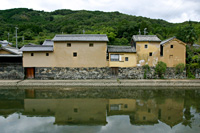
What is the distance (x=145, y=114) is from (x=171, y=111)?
185 centimetres

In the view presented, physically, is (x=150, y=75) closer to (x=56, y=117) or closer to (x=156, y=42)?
(x=156, y=42)

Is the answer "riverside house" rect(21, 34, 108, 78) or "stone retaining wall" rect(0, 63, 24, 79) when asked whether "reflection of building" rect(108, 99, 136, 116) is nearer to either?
"riverside house" rect(21, 34, 108, 78)

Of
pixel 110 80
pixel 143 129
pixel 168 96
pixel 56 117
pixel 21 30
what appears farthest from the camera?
pixel 21 30

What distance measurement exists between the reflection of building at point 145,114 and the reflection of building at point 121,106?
46 cm

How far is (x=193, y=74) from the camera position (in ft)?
58.2

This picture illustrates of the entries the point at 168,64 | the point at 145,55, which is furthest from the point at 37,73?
the point at 168,64

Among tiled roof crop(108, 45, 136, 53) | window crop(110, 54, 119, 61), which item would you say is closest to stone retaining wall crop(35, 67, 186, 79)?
window crop(110, 54, 119, 61)

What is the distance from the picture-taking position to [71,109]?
387 inches

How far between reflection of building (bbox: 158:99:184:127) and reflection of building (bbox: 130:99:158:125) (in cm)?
37

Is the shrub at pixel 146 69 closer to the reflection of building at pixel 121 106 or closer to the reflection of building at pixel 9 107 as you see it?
the reflection of building at pixel 121 106

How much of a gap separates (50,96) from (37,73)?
232 inches

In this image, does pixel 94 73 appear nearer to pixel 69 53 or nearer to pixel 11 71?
pixel 69 53

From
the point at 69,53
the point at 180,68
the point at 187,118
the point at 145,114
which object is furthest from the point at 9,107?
the point at 180,68

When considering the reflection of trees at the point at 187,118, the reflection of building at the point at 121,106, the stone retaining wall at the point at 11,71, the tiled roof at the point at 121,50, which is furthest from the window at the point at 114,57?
the stone retaining wall at the point at 11,71
